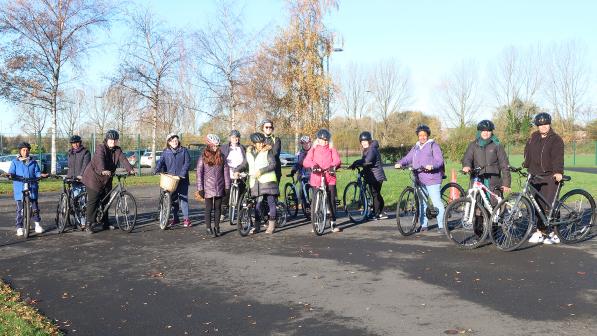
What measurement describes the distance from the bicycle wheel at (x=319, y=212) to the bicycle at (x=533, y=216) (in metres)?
2.96

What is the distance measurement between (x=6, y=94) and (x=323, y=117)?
17.7 meters

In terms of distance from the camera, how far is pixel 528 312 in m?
5.48

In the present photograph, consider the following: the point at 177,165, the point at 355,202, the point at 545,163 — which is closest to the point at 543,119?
the point at 545,163

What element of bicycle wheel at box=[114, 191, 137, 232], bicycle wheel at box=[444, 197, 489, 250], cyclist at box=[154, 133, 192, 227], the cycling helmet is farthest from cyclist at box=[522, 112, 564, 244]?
bicycle wheel at box=[114, 191, 137, 232]

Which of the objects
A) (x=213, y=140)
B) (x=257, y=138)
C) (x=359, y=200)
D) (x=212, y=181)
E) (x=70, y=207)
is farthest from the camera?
(x=359, y=200)

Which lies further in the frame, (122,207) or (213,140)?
(122,207)

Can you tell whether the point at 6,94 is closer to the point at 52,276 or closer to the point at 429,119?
the point at 52,276

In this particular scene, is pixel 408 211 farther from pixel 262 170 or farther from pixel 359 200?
pixel 262 170

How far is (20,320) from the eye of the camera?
207 inches

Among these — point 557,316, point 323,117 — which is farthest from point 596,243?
point 323,117

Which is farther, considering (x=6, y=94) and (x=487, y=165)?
(x=6, y=94)

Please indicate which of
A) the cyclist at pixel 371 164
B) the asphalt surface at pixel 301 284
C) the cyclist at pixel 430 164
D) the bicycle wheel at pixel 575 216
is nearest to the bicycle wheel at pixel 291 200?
the cyclist at pixel 371 164

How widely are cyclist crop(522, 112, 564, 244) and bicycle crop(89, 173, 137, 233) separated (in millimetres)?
6825

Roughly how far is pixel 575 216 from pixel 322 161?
4.23 meters
